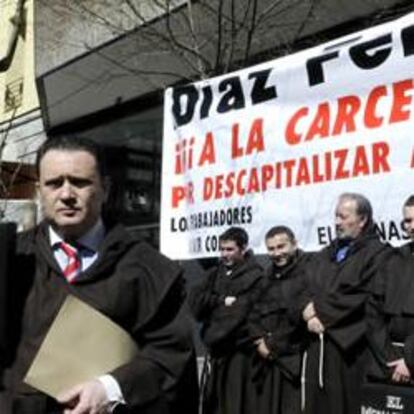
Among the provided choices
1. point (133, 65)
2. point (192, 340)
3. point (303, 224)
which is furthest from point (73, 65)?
point (192, 340)

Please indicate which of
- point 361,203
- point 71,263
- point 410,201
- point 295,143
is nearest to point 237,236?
point 295,143

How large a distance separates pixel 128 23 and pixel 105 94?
7.73ft

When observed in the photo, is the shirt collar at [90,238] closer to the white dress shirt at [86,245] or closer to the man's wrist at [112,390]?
the white dress shirt at [86,245]

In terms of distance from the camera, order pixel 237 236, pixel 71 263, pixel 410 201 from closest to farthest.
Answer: pixel 71 263 < pixel 410 201 < pixel 237 236

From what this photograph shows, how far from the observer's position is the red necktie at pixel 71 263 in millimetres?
2438

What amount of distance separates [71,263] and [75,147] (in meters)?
0.31

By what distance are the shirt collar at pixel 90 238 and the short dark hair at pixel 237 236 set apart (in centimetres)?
331

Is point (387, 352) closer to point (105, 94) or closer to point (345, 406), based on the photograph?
point (345, 406)

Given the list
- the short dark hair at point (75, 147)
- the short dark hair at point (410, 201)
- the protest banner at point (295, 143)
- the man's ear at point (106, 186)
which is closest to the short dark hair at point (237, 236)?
the protest banner at point (295, 143)

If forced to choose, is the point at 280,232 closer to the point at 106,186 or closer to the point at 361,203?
the point at 361,203

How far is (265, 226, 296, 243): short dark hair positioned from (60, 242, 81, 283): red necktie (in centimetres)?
314

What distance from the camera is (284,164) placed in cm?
546

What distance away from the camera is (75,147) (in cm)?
248

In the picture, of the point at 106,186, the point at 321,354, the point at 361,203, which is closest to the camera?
the point at 106,186
